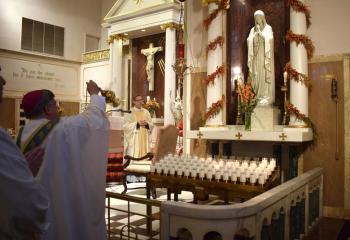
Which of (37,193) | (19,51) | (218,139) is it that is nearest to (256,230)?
(37,193)

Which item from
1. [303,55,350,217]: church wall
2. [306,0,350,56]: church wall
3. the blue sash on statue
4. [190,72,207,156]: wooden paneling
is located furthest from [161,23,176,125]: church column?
the blue sash on statue

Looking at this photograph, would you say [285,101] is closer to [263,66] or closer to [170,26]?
[263,66]

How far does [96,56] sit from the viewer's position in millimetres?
14805

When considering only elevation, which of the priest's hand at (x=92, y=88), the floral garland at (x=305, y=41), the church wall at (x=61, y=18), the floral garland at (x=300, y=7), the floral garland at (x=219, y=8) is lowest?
the priest's hand at (x=92, y=88)

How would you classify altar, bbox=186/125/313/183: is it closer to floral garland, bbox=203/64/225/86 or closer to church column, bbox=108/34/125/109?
floral garland, bbox=203/64/225/86

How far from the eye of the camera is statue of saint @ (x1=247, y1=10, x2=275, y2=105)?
6.19m

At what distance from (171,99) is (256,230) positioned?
867 centimetres

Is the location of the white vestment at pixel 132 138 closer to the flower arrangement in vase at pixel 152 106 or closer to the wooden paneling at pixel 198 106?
the wooden paneling at pixel 198 106

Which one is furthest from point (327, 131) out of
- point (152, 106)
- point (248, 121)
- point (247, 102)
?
point (152, 106)

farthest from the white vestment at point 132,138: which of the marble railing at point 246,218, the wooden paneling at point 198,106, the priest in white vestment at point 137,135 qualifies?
the marble railing at point 246,218

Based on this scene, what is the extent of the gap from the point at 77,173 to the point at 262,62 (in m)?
4.60

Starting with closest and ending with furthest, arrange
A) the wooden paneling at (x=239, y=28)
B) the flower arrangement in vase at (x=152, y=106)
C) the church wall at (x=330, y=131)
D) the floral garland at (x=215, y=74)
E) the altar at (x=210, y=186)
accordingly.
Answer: the altar at (x=210, y=186) < the church wall at (x=330, y=131) < the floral garland at (x=215, y=74) < the wooden paneling at (x=239, y=28) < the flower arrangement in vase at (x=152, y=106)

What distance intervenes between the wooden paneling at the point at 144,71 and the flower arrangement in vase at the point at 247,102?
629 centimetres

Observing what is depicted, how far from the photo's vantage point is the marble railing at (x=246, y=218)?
8.39 feet
